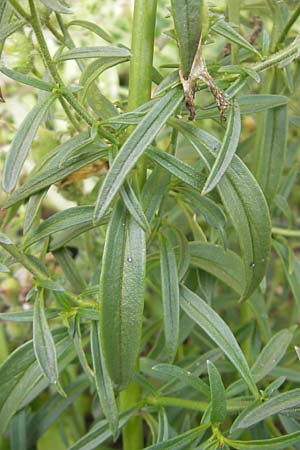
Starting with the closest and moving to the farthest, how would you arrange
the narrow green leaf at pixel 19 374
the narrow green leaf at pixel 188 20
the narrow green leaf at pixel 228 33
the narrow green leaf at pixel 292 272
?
1. the narrow green leaf at pixel 188 20
2. the narrow green leaf at pixel 228 33
3. the narrow green leaf at pixel 19 374
4. the narrow green leaf at pixel 292 272

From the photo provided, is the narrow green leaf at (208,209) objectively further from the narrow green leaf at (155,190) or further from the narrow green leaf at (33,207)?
the narrow green leaf at (33,207)

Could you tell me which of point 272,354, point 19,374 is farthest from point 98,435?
point 272,354

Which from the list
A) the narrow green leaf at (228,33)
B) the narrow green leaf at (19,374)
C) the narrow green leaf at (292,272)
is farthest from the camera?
the narrow green leaf at (292,272)

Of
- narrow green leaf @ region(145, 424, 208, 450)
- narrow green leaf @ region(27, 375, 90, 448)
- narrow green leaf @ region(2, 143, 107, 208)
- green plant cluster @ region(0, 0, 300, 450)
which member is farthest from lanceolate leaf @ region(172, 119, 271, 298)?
narrow green leaf @ region(27, 375, 90, 448)

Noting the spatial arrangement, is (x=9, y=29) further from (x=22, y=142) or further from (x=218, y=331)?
(x=218, y=331)

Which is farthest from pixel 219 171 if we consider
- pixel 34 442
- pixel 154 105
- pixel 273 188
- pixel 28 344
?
pixel 34 442

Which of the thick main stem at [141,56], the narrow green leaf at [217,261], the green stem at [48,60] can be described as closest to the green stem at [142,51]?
the thick main stem at [141,56]

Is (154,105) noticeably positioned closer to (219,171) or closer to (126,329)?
(219,171)
